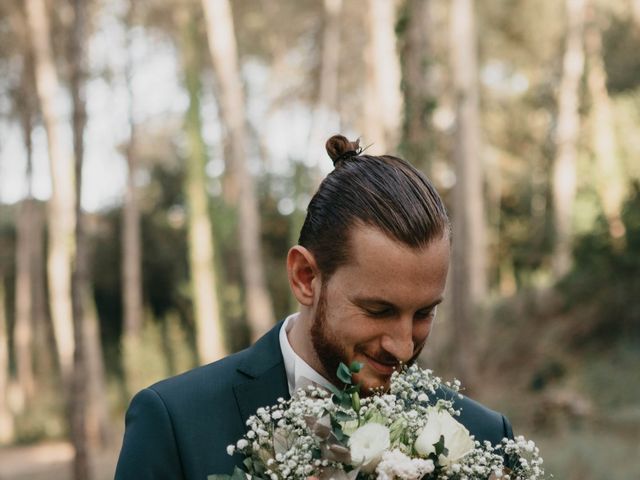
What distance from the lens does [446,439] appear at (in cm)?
230

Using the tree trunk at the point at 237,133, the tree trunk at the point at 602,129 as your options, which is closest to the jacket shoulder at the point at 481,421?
the tree trunk at the point at 602,129

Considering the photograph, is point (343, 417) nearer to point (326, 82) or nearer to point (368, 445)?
point (368, 445)

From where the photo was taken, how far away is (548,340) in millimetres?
17891

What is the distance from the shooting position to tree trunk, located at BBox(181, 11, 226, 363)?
2272cm

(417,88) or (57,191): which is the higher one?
(417,88)

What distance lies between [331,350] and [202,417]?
1.34 ft

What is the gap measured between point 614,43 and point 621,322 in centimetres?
1304

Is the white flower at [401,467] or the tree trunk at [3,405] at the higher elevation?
the white flower at [401,467]

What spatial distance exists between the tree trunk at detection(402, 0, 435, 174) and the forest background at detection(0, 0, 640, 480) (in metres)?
0.03

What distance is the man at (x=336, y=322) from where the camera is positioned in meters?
2.43

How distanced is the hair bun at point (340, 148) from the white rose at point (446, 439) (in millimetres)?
810

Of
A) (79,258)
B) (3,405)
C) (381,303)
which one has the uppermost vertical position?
(381,303)

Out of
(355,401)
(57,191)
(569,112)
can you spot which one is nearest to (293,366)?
(355,401)

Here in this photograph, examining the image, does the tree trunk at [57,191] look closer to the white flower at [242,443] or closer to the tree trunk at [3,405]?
the tree trunk at [3,405]
